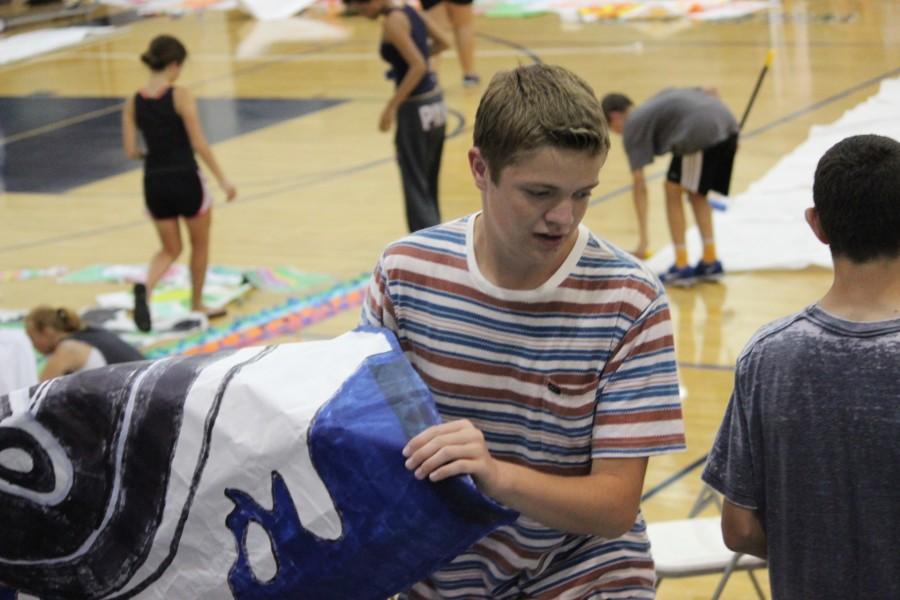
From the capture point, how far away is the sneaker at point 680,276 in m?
7.29

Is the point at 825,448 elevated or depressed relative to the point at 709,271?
elevated

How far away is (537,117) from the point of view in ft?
6.11

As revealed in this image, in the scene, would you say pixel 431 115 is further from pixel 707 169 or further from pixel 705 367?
pixel 705 367

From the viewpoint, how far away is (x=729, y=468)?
211cm

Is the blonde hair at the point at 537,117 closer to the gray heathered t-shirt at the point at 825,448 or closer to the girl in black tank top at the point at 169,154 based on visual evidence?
the gray heathered t-shirt at the point at 825,448

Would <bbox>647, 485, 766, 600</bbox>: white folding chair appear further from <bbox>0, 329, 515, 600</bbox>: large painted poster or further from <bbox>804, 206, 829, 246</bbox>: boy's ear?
<bbox>0, 329, 515, 600</bbox>: large painted poster

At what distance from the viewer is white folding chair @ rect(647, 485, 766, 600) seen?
3.45 m

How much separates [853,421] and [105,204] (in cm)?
842

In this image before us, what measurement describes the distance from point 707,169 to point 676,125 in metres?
0.29

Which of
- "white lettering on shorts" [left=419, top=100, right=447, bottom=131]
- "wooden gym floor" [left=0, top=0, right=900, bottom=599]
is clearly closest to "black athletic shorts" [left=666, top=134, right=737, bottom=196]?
"wooden gym floor" [left=0, top=0, right=900, bottom=599]

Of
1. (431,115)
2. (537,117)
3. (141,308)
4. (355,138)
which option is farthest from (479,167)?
(355,138)

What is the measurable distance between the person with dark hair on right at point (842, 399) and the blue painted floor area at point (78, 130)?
29.1 ft

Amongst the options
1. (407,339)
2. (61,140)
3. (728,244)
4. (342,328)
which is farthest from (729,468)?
(61,140)

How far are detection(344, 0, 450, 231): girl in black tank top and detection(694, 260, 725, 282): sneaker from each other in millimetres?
1471
